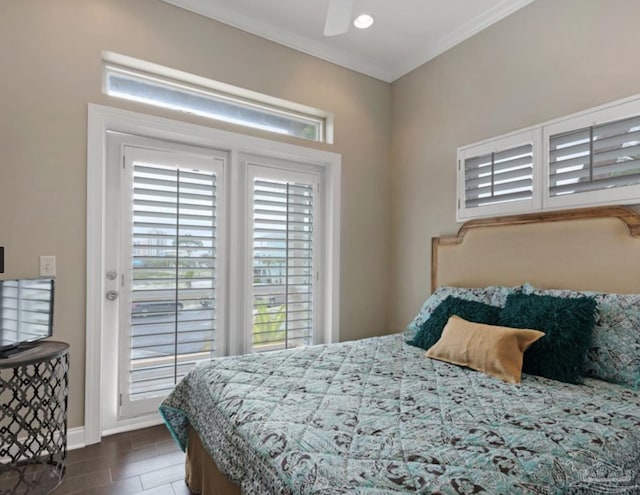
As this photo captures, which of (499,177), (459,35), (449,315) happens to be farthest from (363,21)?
(449,315)

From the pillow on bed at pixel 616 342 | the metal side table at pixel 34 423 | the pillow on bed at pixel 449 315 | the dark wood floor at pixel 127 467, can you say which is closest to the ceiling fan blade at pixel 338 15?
the pillow on bed at pixel 449 315

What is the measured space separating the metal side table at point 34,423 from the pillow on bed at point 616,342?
105 inches

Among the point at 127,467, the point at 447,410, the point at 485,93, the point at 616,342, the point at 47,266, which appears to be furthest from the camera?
the point at 485,93

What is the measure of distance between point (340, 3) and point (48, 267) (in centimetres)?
222

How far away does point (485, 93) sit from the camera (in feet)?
9.12

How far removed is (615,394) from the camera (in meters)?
1.53

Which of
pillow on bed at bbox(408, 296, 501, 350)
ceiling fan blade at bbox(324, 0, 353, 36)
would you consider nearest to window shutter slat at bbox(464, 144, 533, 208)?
pillow on bed at bbox(408, 296, 501, 350)

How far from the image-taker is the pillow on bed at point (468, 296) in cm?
230

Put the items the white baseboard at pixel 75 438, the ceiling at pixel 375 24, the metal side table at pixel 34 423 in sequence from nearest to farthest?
the metal side table at pixel 34 423
the white baseboard at pixel 75 438
the ceiling at pixel 375 24

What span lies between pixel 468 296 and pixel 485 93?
5.14 feet

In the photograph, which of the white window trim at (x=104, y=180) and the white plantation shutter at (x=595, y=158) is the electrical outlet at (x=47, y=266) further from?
the white plantation shutter at (x=595, y=158)

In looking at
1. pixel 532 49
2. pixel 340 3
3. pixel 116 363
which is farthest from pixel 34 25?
pixel 532 49

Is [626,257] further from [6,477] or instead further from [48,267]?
[6,477]

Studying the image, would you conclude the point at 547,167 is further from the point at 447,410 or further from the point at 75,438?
the point at 75,438
